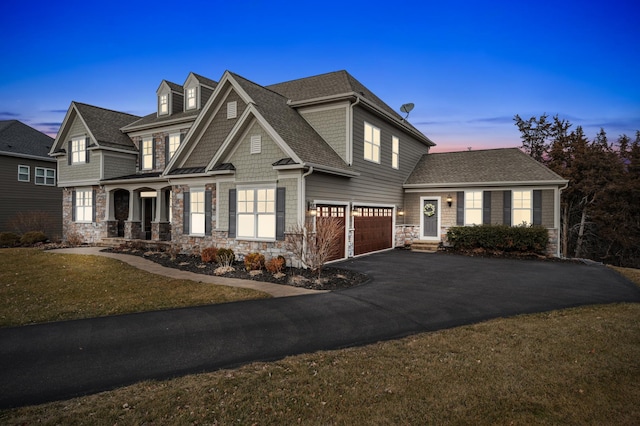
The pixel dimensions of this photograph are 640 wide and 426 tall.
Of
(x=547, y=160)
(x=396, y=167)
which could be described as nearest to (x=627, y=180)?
(x=547, y=160)

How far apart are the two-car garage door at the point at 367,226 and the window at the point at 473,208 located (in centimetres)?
406

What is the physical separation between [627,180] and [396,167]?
18250 mm

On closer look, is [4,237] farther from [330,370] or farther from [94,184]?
[330,370]

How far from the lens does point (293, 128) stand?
1432 centimetres

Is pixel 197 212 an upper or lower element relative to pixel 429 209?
lower

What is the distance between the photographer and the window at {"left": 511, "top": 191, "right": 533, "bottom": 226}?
17.6 meters

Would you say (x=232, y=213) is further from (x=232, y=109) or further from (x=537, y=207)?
(x=537, y=207)

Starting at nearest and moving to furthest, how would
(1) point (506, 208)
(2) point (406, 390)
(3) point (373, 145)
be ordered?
(2) point (406, 390)
(3) point (373, 145)
(1) point (506, 208)

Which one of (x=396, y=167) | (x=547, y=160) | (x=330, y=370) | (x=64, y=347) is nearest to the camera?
(x=330, y=370)

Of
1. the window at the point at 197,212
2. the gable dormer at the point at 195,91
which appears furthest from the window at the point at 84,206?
the window at the point at 197,212

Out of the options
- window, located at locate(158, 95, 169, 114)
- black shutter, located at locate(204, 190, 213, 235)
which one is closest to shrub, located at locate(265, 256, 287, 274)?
black shutter, located at locate(204, 190, 213, 235)

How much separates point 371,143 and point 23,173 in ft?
81.7

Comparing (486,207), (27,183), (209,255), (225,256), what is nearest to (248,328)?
(225,256)

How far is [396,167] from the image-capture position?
1975 centimetres
